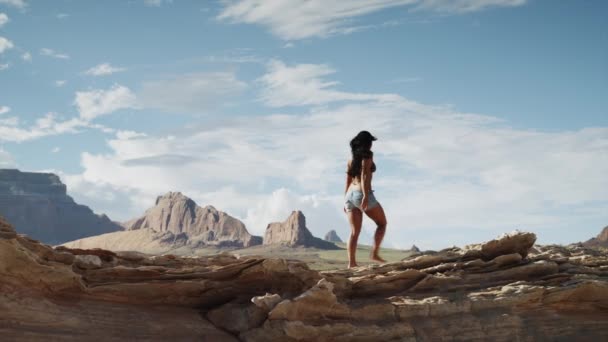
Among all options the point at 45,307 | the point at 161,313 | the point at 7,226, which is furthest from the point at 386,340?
the point at 7,226

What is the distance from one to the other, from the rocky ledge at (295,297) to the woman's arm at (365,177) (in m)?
1.57

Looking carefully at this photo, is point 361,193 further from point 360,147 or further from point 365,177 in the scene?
point 360,147

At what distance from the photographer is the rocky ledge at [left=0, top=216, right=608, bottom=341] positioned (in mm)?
11109

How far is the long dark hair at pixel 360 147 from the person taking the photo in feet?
49.0

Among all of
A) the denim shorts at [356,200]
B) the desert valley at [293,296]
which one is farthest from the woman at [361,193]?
the desert valley at [293,296]

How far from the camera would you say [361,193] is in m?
15.0

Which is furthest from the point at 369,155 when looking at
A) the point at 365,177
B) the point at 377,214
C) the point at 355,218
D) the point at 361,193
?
the point at 355,218

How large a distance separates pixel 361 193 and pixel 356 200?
213 mm

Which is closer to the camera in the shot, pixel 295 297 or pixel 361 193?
pixel 295 297

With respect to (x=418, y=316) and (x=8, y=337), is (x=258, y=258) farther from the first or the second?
(x=8, y=337)

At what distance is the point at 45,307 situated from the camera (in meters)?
11.0

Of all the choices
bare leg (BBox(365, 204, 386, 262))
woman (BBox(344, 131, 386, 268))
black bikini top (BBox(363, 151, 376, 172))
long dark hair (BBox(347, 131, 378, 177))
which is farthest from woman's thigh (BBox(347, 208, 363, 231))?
black bikini top (BBox(363, 151, 376, 172))

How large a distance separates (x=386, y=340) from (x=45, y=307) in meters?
6.28

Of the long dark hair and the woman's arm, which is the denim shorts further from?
the long dark hair
